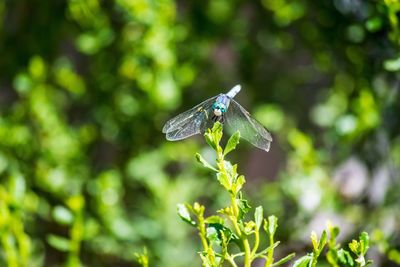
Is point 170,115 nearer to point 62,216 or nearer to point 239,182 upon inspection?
point 62,216

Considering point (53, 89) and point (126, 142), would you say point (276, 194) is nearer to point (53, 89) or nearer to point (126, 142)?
point (126, 142)

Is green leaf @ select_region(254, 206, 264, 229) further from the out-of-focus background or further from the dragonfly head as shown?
the out-of-focus background

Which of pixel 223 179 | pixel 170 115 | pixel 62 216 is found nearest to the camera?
pixel 223 179

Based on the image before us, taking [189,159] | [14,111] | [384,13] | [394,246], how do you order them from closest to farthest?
1. [384,13]
2. [394,246]
3. [14,111]
4. [189,159]

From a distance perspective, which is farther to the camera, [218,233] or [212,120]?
[212,120]

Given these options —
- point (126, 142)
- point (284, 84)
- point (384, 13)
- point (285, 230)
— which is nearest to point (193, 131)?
point (384, 13)

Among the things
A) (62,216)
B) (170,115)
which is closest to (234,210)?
(62,216)

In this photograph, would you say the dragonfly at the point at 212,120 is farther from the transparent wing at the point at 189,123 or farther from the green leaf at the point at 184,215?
the green leaf at the point at 184,215
